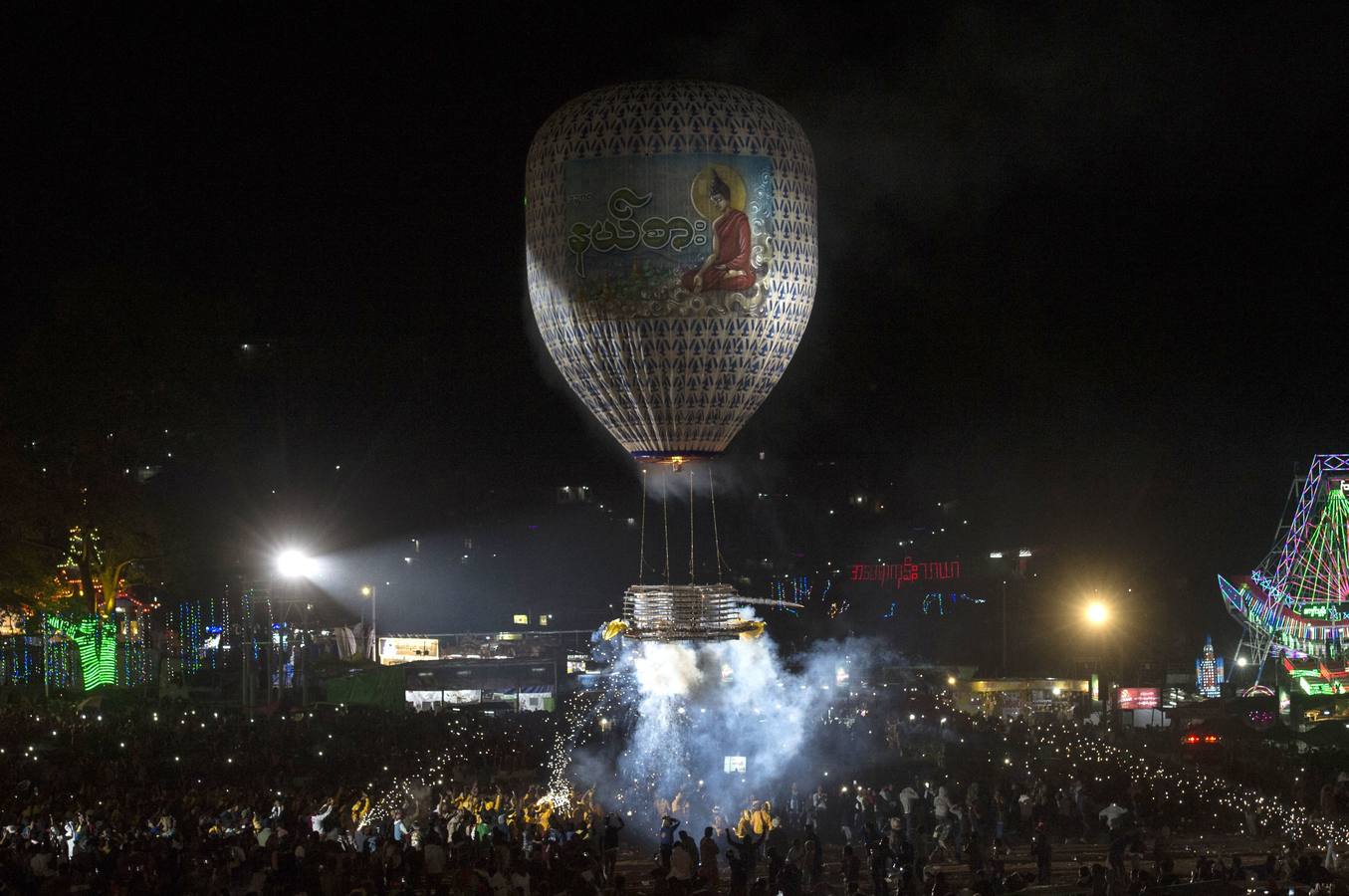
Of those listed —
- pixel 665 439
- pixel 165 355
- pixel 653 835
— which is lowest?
pixel 653 835

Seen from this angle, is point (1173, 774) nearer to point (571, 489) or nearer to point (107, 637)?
point (107, 637)

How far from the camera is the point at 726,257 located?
88.0ft

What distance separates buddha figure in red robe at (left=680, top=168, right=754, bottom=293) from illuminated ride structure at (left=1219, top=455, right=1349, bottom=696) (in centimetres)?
2581

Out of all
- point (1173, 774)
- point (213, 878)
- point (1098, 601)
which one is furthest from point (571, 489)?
point (213, 878)

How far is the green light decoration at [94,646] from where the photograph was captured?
3991 centimetres

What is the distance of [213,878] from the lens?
1561cm

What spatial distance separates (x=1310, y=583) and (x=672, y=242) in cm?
2905

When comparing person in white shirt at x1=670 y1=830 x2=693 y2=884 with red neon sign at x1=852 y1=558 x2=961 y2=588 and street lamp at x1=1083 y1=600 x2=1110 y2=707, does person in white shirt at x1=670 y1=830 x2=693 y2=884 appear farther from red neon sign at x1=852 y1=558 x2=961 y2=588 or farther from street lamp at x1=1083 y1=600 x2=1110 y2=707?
red neon sign at x1=852 y1=558 x2=961 y2=588

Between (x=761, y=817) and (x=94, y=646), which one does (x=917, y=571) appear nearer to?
(x=94, y=646)

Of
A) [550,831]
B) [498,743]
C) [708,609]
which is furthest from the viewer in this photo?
[498,743]

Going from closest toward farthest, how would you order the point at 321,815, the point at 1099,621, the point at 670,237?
the point at 321,815
the point at 670,237
the point at 1099,621

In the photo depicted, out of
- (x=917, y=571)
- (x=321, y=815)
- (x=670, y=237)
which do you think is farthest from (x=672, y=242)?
(x=917, y=571)

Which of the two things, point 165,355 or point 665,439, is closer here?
point 665,439

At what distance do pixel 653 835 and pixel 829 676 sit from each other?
28.9 meters
